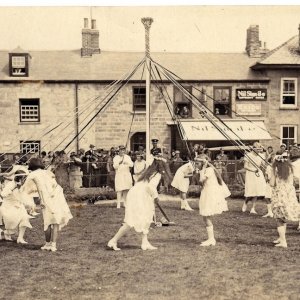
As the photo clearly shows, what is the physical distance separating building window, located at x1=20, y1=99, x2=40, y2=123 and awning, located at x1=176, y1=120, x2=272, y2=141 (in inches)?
276

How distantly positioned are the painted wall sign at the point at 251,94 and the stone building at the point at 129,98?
5cm

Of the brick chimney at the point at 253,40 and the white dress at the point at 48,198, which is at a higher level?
the brick chimney at the point at 253,40

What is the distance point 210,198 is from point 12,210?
3.45m

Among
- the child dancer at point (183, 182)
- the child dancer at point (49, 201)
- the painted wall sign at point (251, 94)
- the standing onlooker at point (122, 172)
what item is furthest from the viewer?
the painted wall sign at point (251, 94)

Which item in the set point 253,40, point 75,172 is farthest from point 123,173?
point 253,40

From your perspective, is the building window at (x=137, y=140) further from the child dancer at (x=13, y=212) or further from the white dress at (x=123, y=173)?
the child dancer at (x=13, y=212)

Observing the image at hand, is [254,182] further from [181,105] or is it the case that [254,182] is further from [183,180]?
[181,105]

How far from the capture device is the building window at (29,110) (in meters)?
23.1

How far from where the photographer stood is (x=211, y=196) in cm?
780

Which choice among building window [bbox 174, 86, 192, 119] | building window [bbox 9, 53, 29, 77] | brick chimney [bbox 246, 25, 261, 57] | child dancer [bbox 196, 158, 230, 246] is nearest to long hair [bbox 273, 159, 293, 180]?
child dancer [bbox 196, 158, 230, 246]

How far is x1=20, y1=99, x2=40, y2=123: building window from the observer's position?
75.7 ft

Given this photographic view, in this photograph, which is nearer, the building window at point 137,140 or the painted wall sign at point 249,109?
the building window at point 137,140

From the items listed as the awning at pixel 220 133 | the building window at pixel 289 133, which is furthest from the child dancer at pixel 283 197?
the building window at pixel 289 133

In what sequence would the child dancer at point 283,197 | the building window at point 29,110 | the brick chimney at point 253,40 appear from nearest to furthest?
the child dancer at point 283,197, the building window at point 29,110, the brick chimney at point 253,40
